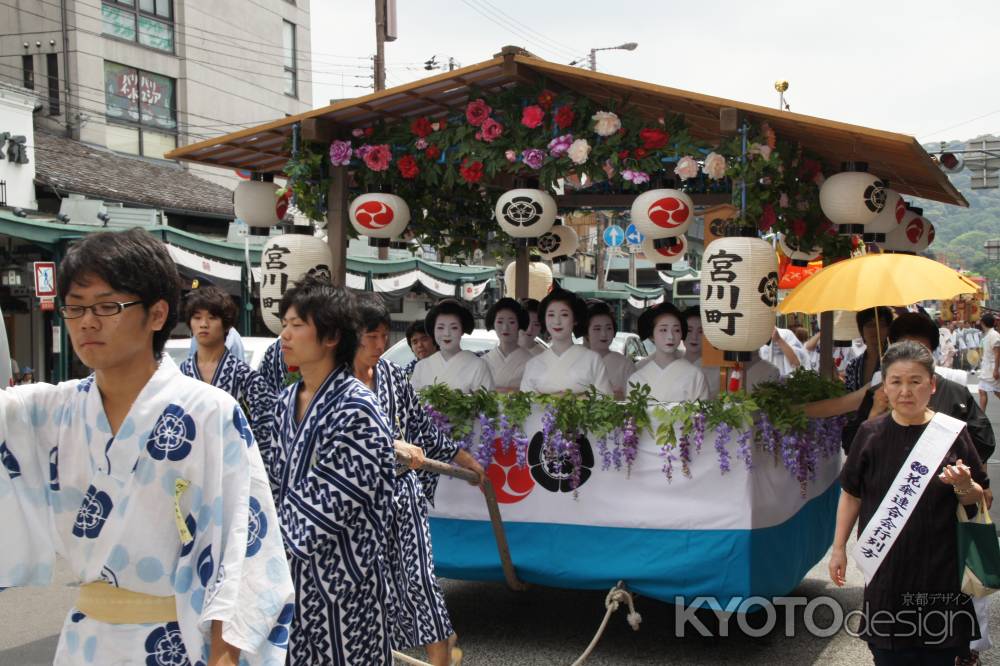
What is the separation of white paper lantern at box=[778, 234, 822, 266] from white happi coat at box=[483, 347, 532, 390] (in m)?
2.11

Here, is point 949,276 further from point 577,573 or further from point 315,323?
point 315,323

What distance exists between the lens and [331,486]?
10.8 feet

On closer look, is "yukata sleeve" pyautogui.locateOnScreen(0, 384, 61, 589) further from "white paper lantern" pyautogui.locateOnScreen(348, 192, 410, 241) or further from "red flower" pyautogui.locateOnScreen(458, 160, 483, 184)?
"white paper lantern" pyautogui.locateOnScreen(348, 192, 410, 241)

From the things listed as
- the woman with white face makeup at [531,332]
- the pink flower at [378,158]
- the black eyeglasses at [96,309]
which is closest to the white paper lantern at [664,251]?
the woman with white face makeup at [531,332]

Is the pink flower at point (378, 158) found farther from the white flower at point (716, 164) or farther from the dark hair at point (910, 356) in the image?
the dark hair at point (910, 356)

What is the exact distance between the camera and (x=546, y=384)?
6488 millimetres

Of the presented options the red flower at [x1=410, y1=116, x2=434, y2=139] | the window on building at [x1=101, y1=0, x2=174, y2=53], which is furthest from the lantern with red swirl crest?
the window on building at [x1=101, y1=0, x2=174, y2=53]

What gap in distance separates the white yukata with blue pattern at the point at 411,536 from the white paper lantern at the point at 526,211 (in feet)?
6.94

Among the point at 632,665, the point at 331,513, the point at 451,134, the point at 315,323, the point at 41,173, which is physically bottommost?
the point at 632,665

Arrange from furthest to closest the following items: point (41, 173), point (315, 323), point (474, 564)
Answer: point (41, 173) < point (474, 564) < point (315, 323)

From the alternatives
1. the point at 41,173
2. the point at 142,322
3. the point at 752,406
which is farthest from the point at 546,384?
the point at 41,173

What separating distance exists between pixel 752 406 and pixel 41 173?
15760mm

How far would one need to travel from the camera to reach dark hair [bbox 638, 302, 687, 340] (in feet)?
22.5

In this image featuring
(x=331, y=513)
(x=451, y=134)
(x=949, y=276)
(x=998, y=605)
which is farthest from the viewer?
(x=451, y=134)
